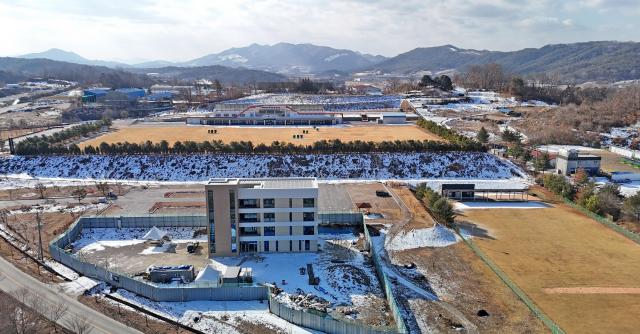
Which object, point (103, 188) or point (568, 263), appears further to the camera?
point (103, 188)

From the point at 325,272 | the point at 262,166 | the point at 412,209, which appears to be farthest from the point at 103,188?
the point at 412,209

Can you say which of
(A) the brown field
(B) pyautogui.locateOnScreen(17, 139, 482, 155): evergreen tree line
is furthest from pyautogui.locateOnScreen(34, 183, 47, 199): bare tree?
(A) the brown field

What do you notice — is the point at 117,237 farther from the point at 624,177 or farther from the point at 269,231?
the point at 624,177

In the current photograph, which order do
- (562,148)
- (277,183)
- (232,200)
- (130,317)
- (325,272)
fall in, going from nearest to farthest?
A: (130,317) → (325,272) → (232,200) → (277,183) → (562,148)

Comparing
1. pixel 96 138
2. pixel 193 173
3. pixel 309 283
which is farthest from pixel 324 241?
pixel 96 138

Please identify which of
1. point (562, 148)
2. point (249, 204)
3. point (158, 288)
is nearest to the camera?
point (158, 288)

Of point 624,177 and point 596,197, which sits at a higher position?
point 596,197

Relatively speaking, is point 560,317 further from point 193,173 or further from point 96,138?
point 96,138

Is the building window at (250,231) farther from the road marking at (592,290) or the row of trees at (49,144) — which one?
the row of trees at (49,144)

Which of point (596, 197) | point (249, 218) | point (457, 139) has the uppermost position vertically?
point (457, 139)
